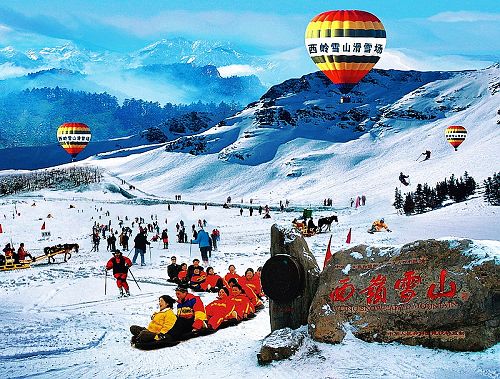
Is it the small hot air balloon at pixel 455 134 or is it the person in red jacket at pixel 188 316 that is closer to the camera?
Answer: the person in red jacket at pixel 188 316

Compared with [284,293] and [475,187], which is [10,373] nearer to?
[284,293]

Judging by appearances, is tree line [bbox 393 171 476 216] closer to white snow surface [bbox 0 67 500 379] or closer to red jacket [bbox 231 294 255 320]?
white snow surface [bbox 0 67 500 379]

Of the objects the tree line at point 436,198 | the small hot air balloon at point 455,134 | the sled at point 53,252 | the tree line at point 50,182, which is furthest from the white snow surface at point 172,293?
the tree line at point 50,182

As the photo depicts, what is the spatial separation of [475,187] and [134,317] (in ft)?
145

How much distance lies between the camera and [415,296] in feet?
30.3

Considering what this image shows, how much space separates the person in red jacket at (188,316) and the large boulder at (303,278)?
1.70 meters

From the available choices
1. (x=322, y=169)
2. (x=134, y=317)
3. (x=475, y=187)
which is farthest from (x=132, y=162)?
(x=134, y=317)

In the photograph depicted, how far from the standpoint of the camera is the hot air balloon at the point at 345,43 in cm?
3750

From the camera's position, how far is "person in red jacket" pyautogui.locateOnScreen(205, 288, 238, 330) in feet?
38.8

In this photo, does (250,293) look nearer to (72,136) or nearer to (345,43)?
(345,43)

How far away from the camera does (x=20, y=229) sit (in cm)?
4391

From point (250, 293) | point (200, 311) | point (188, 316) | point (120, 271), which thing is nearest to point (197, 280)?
point (120, 271)

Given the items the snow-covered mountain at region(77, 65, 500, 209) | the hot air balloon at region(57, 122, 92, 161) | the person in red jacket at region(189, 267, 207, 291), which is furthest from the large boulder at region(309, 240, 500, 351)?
the hot air balloon at region(57, 122, 92, 161)

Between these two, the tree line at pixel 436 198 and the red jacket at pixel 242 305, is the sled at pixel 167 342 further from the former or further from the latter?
the tree line at pixel 436 198
